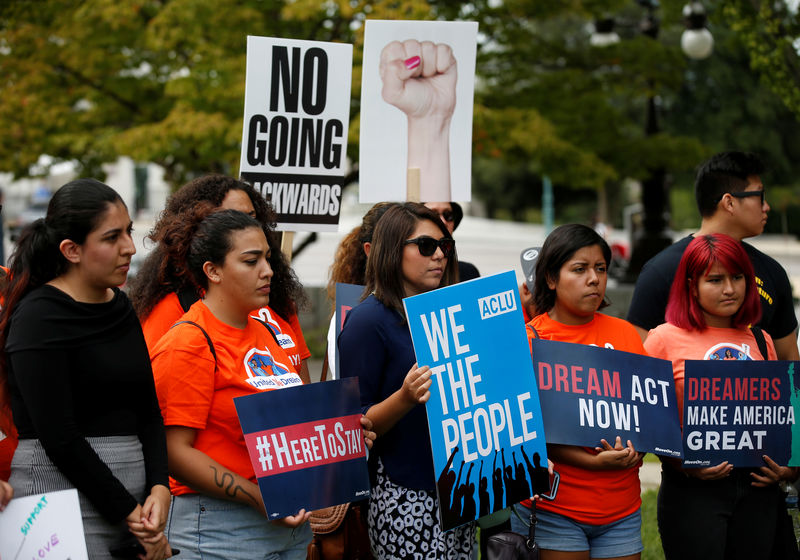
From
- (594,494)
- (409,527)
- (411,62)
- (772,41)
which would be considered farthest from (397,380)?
(772,41)

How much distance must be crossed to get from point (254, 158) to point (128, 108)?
24.8ft

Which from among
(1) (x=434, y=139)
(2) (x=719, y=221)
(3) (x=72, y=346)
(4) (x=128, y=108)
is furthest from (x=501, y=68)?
(3) (x=72, y=346)

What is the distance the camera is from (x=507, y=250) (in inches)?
1329

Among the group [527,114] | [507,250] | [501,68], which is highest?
[501,68]

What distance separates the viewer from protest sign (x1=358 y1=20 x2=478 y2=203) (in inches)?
198

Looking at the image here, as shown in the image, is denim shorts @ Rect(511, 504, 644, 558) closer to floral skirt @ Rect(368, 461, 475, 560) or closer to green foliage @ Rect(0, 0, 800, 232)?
floral skirt @ Rect(368, 461, 475, 560)

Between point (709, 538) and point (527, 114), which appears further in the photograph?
point (527, 114)

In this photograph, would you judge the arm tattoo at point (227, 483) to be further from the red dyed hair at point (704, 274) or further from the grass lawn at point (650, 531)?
the grass lawn at point (650, 531)

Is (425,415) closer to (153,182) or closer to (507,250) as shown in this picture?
(507,250)

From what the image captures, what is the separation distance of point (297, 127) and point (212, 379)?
2.44 m

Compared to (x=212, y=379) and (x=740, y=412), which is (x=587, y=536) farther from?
(x=212, y=379)

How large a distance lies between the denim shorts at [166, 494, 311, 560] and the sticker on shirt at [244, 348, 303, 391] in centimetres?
42

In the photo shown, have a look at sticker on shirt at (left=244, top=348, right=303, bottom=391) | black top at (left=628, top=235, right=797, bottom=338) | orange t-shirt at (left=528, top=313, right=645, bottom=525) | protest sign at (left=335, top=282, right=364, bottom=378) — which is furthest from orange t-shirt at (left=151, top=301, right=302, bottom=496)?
black top at (left=628, top=235, right=797, bottom=338)

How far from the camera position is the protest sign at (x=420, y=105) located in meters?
5.02
